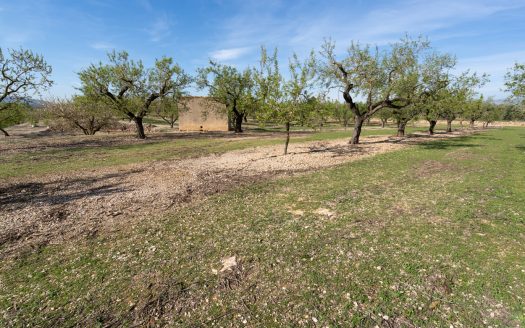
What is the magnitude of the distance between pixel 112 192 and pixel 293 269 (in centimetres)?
943

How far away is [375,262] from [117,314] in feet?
17.8

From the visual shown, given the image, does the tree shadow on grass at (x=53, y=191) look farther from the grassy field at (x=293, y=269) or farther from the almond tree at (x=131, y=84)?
the almond tree at (x=131, y=84)

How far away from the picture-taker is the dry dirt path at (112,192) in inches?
315

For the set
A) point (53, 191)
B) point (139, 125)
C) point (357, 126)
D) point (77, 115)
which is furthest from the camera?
point (77, 115)

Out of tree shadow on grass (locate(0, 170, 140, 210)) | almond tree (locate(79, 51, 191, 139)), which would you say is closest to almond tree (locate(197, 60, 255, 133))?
almond tree (locate(79, 51, 191, 139))

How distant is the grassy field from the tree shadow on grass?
15.3 ft

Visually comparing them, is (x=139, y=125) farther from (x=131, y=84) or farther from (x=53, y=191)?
(x=53, y=191)

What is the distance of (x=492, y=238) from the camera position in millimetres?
6934

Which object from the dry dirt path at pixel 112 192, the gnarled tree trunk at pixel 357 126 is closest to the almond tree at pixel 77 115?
the dry dirt path at pixel 112 192

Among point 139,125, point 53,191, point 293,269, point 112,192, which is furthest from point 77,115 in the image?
point 293,269

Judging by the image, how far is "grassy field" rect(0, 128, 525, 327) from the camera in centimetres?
453

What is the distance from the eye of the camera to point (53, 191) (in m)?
11.7

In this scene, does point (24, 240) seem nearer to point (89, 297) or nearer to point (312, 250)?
point (89, 297)

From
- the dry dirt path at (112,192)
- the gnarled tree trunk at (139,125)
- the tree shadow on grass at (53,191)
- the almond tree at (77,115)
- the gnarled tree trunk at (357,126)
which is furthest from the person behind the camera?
the almond tree at (77,115)
